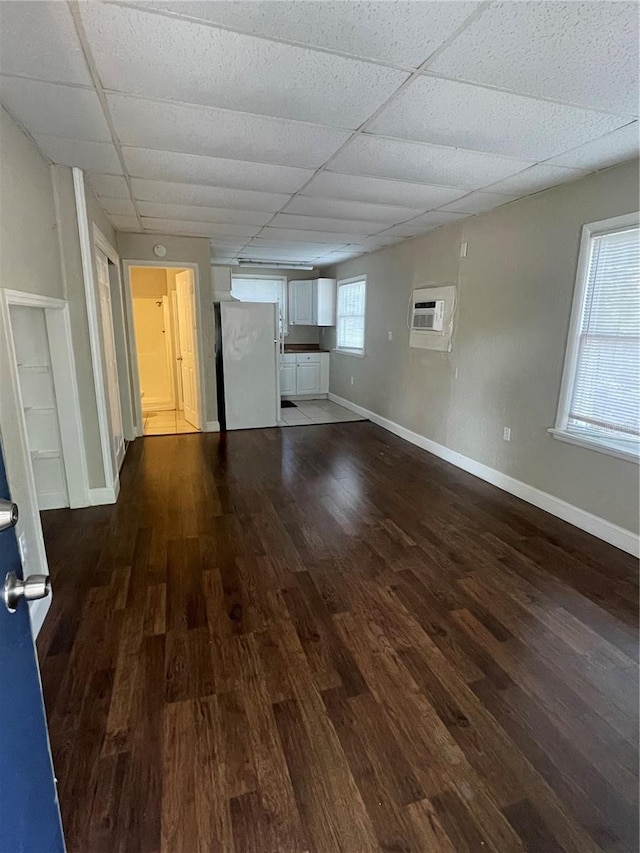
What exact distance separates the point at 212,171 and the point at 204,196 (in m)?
0.60

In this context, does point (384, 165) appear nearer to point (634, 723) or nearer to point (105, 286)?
point (105, 286)

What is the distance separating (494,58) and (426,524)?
2546 mm

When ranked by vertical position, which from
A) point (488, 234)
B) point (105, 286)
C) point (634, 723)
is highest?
point (488, 234)

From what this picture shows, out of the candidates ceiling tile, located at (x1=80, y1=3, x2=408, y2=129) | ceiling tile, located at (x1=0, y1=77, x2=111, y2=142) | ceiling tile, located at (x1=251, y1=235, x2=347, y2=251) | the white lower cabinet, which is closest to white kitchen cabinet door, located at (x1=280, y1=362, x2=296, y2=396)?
the white lower cabinet

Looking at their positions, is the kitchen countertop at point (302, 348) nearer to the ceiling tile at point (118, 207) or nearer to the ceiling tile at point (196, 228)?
the ceiling tile at point (196, 228)

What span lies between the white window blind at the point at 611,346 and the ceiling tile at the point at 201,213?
8.85 ft

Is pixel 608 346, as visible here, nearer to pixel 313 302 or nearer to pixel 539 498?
pixel 539 498

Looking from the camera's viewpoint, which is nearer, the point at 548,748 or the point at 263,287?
the point at 548,748

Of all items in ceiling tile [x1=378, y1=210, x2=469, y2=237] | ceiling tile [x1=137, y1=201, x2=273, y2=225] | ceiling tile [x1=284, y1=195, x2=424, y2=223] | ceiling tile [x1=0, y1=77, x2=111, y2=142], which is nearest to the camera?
ceiling tile [x1=0, y1=77, x2=111, y2=142]

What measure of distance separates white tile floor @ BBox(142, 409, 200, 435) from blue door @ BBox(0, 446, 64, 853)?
4702 millimetres

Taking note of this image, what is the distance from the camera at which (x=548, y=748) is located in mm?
1432

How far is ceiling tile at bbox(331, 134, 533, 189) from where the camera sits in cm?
236

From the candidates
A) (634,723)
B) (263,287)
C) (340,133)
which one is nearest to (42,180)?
(340,133)

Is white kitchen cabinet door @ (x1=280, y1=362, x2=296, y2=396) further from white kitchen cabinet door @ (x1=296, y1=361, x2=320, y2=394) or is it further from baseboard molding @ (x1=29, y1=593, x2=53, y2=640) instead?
baseboard molding @ (x1=29, y1=593, x2=53, y2=640)
